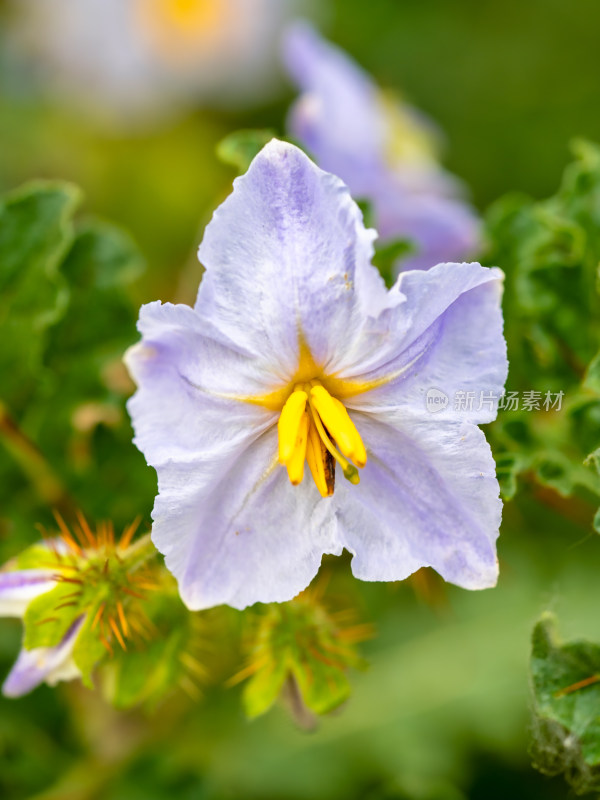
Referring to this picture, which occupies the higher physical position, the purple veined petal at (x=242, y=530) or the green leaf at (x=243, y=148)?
the green leaf at (x=243, y=148)

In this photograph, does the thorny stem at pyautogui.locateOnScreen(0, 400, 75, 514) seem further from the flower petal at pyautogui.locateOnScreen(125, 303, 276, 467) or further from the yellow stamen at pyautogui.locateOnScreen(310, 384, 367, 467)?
the yellow stamen at pyautogui.locateOnScreen(310, 384, 367, 467)

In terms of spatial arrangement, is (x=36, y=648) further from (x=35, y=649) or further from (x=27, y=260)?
(x=27, y=260)

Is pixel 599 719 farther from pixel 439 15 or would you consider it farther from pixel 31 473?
pixel 439 15

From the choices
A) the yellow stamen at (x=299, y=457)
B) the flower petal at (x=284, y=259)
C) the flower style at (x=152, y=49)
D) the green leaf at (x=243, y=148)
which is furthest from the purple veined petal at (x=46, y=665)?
the flower style at (x=152, y=49)

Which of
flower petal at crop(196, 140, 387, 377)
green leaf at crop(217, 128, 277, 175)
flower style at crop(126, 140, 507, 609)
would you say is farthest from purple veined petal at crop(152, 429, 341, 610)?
green leaf at crop(217, 128, 277, 175)

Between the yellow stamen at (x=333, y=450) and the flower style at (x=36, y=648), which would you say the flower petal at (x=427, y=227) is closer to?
the yellow stamen at (x=333, y=450)

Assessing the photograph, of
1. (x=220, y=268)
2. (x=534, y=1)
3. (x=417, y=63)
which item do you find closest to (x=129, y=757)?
(x=220, y=268)

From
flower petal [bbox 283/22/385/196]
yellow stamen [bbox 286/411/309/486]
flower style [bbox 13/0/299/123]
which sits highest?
flower style [bbox 13/0/299/123]
